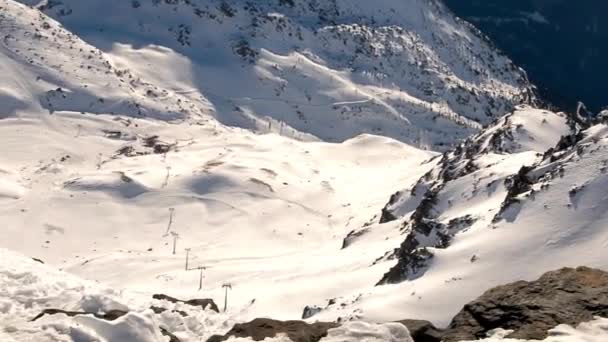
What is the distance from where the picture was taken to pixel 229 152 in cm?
14588

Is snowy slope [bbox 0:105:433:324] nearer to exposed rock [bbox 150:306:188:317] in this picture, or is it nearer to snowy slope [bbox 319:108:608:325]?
snowy slope [bbox 319:108:608:325]

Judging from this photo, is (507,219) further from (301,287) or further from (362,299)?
(301,287)

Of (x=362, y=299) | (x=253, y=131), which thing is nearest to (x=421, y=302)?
(x=362, y=299)

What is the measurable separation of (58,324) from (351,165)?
139m

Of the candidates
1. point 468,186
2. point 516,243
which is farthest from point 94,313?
point 468,186

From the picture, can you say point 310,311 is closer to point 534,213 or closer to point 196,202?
point 534,213

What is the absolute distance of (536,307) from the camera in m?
21.1

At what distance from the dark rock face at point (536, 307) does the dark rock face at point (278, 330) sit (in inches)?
142

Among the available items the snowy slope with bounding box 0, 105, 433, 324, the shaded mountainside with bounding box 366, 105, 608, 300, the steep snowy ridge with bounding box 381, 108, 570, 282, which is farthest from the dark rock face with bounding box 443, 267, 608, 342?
the snowy slope with bounding box 0, 105, 433, 324

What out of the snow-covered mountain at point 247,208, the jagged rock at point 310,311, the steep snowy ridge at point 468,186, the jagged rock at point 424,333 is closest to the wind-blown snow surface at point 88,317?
the snow-covered mountain at point 247,208

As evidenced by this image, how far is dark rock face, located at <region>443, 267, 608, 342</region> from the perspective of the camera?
2033cm

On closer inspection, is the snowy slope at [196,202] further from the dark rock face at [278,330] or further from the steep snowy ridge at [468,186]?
the dark rock face at [278,330]

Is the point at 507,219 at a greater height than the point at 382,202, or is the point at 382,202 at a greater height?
the point at 382,202

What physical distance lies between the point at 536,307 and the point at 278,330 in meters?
7.36
